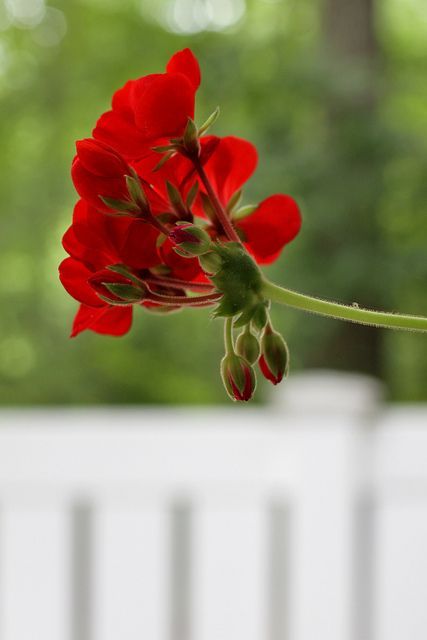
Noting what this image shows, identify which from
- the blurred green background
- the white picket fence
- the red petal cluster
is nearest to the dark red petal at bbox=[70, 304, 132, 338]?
the red petal cluster

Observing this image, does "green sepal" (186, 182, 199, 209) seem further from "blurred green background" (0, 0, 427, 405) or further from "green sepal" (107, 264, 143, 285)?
"blurred green background" (0, 0, 427, 405)

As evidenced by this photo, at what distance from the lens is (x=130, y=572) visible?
94 cm

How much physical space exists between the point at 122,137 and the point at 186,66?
0.07 ft

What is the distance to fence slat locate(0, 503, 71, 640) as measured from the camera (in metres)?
0.92

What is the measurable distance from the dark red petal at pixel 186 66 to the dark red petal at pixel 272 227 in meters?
0.04

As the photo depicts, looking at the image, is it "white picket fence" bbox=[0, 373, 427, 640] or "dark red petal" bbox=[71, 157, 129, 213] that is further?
"white picket fence" bbox=[0, 373, 427, 640]

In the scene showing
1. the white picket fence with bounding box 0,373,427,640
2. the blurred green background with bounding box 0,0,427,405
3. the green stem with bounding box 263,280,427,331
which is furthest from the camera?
the blurred green background with bounding box 0,0,427,405

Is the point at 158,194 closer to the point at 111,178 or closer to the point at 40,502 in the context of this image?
the point at 111,178

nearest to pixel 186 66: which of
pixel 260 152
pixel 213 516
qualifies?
pixel 213 516

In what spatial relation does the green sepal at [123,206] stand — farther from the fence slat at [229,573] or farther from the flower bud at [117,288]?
the fence slat at [229,573]

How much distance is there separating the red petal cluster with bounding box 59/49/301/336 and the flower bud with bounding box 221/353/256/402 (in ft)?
0.06

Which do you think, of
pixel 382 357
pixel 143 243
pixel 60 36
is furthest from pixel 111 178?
pixel 60 36

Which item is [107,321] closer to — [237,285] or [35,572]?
[237,285]

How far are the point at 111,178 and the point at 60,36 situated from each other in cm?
295
